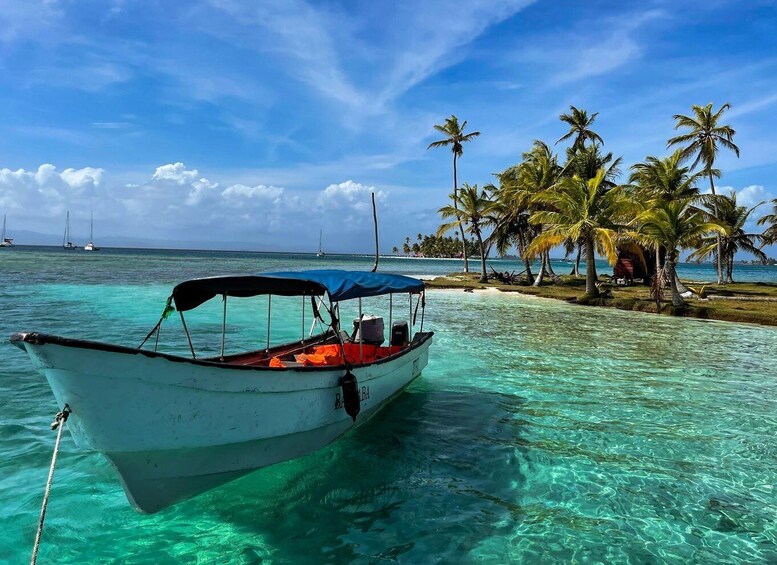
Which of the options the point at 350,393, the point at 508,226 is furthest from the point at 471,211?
the point at 350,393

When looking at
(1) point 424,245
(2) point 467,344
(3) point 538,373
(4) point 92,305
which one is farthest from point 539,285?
(1) point 424,245

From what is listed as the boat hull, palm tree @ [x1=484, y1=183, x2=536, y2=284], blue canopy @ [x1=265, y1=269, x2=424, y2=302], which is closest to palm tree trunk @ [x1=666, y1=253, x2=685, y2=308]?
palm tree @ [x1=484, y1=183, x2=536, y2=284]

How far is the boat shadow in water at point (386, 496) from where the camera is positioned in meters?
5.50

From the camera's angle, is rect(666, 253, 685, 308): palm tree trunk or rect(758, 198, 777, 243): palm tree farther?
rect(758, 198, 777, 243): palm tree

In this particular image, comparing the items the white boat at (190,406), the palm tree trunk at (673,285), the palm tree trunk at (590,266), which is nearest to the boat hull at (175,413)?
the white boat at (190,406)

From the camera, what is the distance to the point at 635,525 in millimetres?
5973

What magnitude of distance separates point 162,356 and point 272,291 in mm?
3733

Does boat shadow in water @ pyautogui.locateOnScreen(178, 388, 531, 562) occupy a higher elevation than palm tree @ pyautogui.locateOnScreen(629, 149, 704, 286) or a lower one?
lower

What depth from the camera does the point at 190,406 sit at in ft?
17.7

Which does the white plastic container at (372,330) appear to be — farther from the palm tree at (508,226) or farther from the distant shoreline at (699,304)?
the palm tree at (508,226)

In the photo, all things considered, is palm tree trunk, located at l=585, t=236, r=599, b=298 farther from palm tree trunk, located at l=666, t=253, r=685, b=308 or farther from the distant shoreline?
palm tree trunk, located at l=666, t=253, r=685, b=308

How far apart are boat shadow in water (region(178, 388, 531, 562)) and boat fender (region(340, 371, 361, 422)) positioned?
3.03 feet

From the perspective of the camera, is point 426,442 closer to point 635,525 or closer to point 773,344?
point 635,525

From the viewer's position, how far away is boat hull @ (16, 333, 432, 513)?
4699 mm
